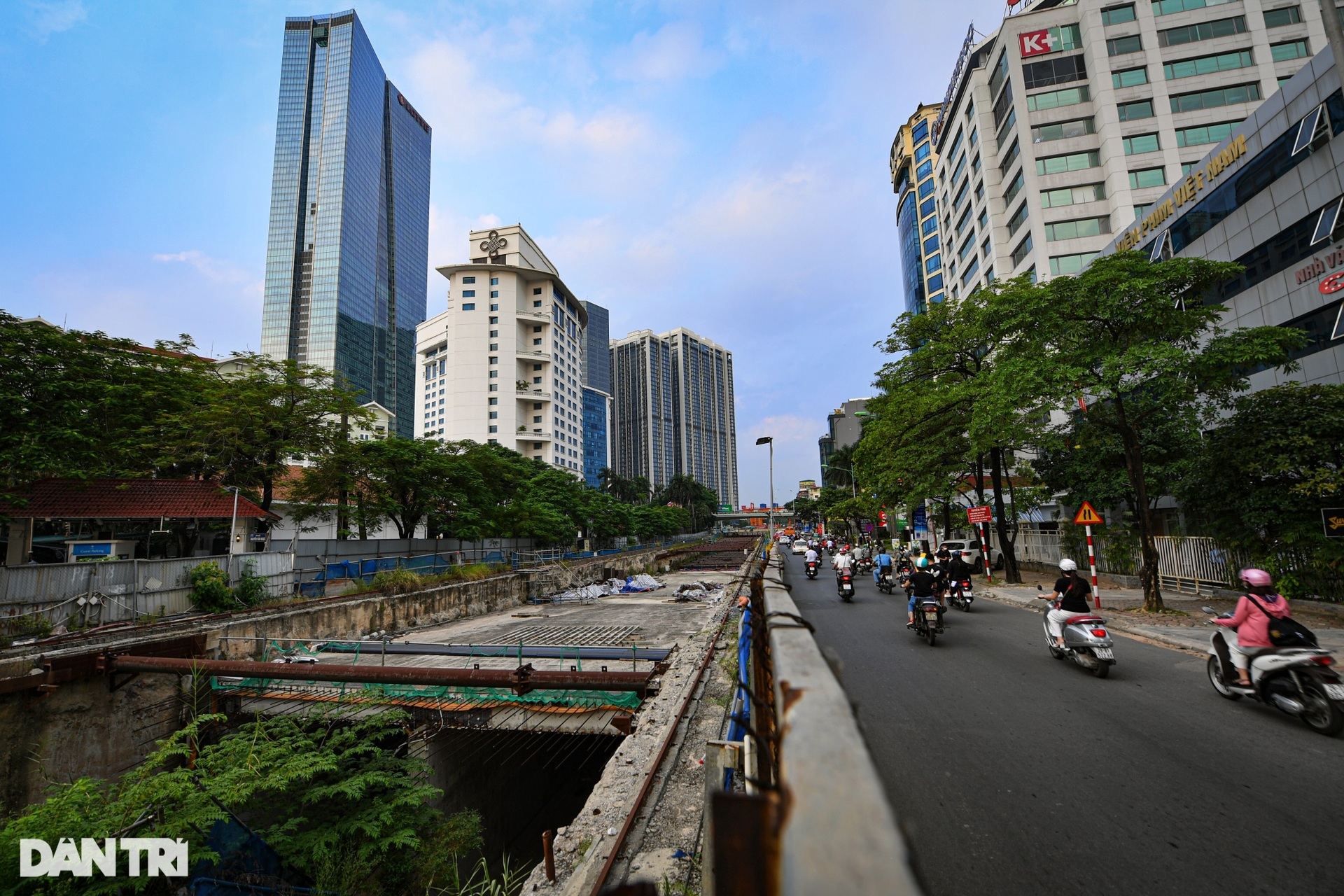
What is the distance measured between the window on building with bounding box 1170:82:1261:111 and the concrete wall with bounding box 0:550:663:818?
48941 millimetres

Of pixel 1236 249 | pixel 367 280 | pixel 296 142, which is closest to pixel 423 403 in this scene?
pixel 367 280

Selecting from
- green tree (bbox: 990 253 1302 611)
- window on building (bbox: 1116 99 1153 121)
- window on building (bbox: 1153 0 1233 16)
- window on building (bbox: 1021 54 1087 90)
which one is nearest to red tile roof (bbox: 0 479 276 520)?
green tree (bbox: 990 253 1302 611)

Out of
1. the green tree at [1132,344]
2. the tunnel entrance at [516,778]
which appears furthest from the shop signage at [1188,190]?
the tunnel entrance at [516,778]

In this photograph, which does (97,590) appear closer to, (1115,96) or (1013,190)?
(1013,190)

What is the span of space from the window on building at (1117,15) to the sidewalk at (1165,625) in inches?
1477

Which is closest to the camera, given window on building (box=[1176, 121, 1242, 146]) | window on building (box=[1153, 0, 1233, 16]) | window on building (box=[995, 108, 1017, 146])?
window on building (box=[1176, 121, 1242, 146])

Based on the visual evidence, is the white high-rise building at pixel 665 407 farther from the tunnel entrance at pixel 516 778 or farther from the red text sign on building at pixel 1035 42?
the tunnel entrance at pixel 516 778

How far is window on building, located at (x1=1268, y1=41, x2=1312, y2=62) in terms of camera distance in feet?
106

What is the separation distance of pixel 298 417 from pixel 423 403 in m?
89.7

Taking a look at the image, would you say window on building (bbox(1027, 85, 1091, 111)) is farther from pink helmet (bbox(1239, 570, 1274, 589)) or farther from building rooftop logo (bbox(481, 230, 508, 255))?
building rooftop logo (bbox(481, 230, 508, 255))

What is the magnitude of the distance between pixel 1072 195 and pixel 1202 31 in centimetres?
1130

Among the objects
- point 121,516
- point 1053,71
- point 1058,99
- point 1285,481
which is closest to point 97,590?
point 121,516

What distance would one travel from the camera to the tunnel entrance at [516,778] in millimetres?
9039

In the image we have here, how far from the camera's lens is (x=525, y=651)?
38.3ft
